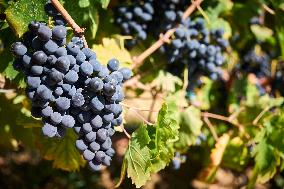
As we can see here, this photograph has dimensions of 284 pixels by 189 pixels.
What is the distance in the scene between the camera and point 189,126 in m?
2.18

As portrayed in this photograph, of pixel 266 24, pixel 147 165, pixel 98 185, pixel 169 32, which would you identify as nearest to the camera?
pixel 147 165

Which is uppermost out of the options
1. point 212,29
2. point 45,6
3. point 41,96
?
point 45,6

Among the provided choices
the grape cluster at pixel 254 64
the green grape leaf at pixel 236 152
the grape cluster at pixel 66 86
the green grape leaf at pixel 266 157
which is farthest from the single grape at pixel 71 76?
the grape cluster at pixel 254 64

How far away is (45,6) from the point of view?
1316 millimetres

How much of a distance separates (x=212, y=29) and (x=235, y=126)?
62cm

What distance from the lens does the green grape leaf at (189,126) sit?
7.07ft

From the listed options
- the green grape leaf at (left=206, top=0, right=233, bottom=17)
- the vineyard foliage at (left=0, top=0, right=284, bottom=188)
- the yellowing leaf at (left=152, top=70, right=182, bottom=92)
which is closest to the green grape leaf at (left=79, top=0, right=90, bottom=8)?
the vineyard foliage at (left=0, top=0, right=284, bottom=188)

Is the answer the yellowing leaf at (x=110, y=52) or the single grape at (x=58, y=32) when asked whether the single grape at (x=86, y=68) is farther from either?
Result: the yellowing leaf at (x=110, y=52)

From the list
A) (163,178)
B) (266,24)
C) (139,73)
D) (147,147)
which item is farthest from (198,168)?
(147,147)

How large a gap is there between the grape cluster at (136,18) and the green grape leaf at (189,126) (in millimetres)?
445

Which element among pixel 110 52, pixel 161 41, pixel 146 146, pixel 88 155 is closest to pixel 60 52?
pixel 88 155

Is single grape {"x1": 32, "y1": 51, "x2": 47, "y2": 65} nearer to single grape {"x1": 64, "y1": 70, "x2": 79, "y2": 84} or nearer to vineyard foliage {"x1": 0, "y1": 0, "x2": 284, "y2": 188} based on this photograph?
single grape {"x1": 64, "y1": 70, "x2": 79, "y2": 84}

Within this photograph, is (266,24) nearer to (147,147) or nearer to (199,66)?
(199,66)

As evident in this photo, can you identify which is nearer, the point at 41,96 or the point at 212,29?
the point at 41,96
